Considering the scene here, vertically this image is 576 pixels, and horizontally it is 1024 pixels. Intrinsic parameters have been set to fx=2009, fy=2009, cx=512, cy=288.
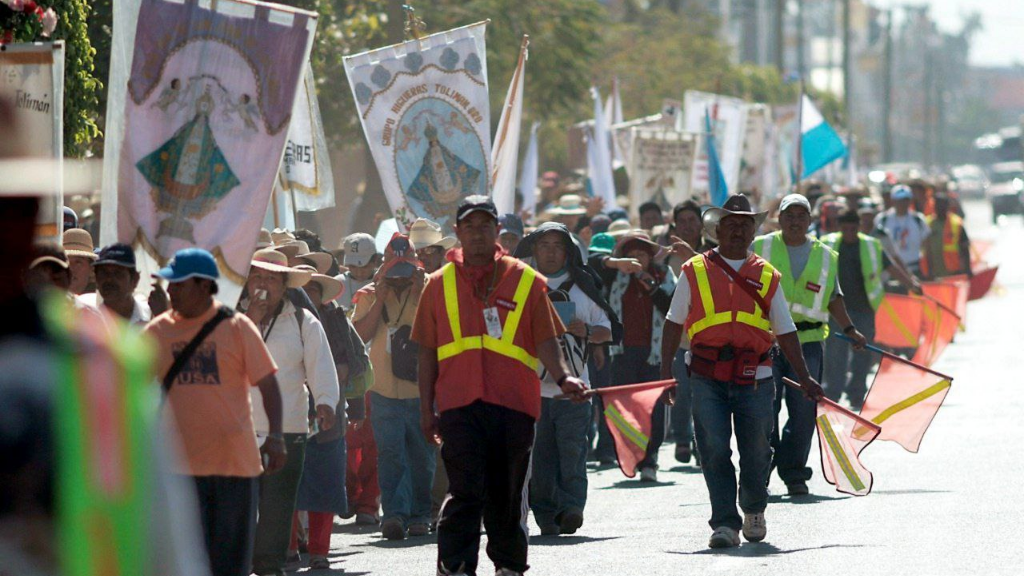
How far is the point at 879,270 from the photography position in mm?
15844

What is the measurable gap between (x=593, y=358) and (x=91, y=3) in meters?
5.76

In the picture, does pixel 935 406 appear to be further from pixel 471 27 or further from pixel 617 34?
pixel 617 34

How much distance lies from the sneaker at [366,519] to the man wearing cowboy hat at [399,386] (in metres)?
0.71

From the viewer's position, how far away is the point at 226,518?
7.19 m

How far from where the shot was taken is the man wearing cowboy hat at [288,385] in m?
9.10

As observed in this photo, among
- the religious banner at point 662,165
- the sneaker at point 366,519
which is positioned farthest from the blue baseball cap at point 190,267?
the religious banner at point 662,165

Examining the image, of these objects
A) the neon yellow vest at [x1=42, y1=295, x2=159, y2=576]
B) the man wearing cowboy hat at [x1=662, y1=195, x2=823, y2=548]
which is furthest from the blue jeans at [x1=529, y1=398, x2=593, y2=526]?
the neon yellow vest at [x1=42, y1=295, x2=159, y2=576]

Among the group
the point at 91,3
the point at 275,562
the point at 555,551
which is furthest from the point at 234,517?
the point at 91,3

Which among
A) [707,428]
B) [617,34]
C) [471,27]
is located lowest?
[707,428]

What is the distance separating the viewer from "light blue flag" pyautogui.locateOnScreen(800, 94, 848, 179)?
1001 inches

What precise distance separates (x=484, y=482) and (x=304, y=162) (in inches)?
235

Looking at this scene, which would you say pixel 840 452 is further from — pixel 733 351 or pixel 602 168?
pixel 602 168

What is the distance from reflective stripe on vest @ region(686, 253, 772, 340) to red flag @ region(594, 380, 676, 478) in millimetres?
666

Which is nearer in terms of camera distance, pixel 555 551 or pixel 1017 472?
pixel 555 551
